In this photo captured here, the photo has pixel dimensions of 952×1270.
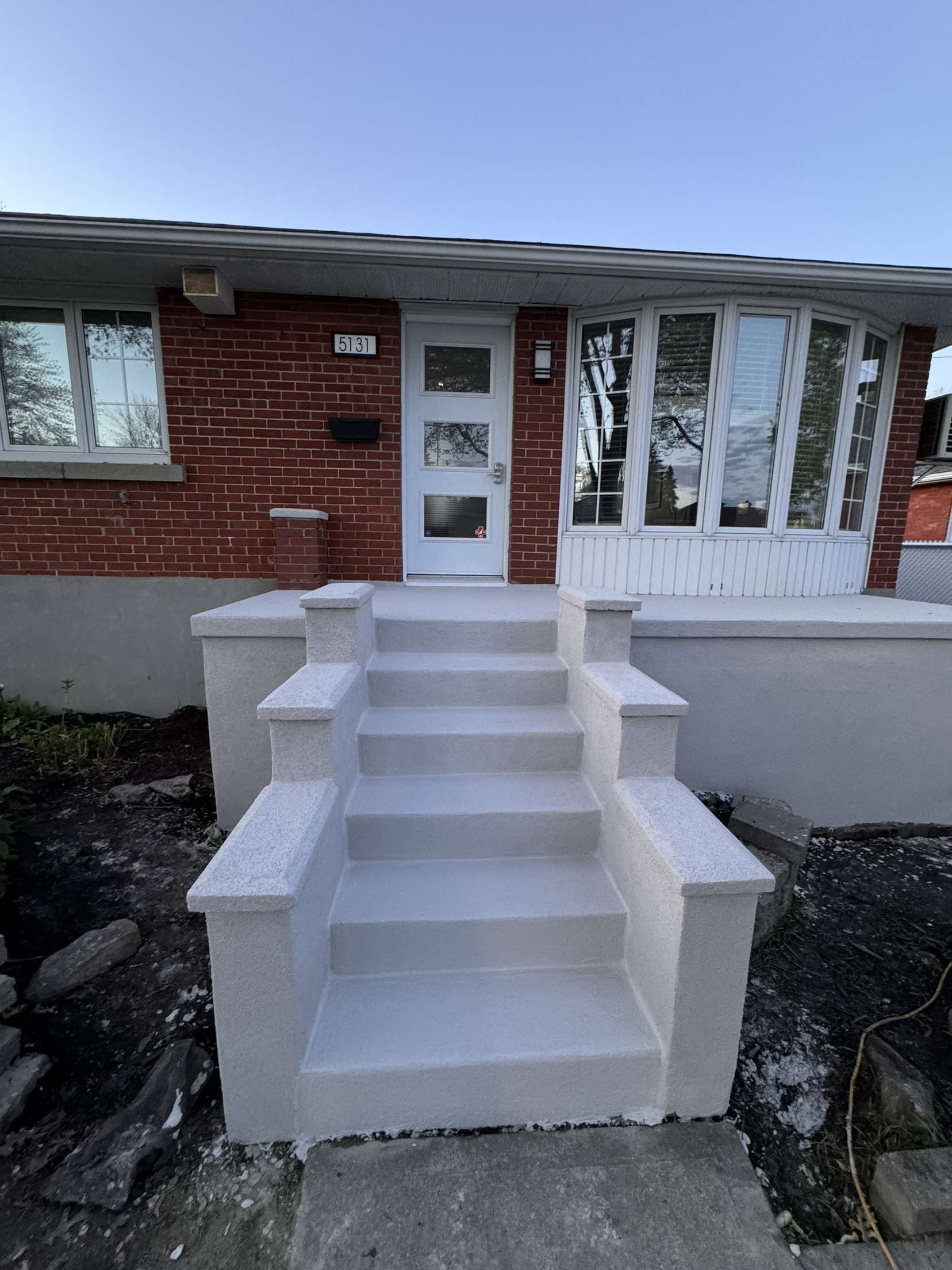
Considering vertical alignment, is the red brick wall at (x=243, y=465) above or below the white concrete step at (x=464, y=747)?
above

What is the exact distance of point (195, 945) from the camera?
2379 mm

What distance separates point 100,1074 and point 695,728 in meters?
2.97

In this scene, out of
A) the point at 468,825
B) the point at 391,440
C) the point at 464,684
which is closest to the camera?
the point at 468,825

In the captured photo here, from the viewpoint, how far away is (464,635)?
3.22 meters

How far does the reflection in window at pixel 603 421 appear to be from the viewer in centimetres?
439

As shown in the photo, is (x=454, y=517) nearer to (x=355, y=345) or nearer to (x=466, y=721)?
(x=355, y=345)

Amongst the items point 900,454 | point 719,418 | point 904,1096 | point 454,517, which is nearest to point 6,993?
point 904,1096

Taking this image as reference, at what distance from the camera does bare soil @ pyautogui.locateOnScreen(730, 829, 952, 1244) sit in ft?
5.27

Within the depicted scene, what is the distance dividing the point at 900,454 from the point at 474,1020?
5.45m

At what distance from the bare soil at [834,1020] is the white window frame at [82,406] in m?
5.08

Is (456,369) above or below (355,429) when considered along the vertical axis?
above

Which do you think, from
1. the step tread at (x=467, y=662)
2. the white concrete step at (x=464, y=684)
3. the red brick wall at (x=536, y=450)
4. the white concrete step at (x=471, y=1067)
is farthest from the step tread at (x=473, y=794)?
the red brick wall at (x=536, y=450)

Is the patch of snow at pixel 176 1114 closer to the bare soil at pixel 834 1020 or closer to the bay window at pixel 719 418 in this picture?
the bare soil at pixel 834 1020

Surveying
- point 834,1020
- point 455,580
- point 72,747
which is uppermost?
point 455,580
